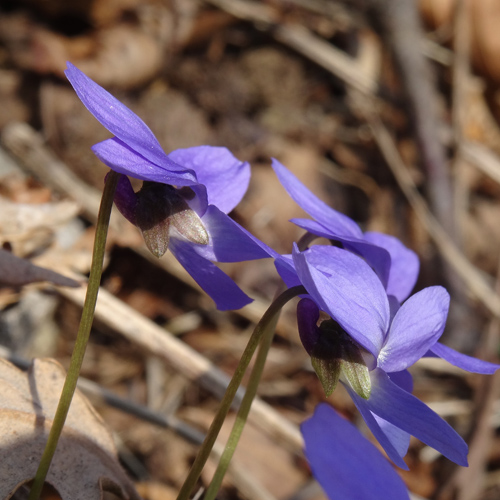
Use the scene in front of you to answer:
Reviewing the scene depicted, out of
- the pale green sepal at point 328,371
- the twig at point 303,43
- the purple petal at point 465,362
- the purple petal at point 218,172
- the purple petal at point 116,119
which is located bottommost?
the twig at point 303,43

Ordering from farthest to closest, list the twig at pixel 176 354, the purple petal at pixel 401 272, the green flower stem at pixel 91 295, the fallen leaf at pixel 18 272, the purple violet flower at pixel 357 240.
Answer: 1. the twig at pixel 176 354
2. the fallen leaf at pixel 18 272
3. the purple petal at pixel 401 272
4. the purple violet flower at pixel 357 240
5. the green flower stem at pixel 91 295

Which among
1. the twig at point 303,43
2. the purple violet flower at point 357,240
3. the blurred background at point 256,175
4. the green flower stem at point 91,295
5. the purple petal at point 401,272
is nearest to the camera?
the green flower stem at point 91,295

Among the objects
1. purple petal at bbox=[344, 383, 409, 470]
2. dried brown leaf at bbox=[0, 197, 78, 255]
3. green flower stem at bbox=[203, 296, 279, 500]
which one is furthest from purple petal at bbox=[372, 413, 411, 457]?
dried brown leaf at bbox=[0, 197, 78, 255]

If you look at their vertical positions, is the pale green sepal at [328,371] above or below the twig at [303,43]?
above

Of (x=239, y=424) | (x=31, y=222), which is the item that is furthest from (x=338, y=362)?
(x=31, y=222)

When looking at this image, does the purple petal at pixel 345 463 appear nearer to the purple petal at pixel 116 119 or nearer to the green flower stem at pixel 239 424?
the green flower stem at pixel 239 424

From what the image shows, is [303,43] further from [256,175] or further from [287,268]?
[287,268]

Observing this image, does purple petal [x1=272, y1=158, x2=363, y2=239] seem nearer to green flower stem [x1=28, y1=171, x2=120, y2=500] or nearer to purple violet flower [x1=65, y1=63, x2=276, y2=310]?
purple violet flower [x1=65, y1=63, x2=276, y2=310]

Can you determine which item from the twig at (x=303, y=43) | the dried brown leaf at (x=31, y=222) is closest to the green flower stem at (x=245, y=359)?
the dried brown leaf at (x=31, y=222)

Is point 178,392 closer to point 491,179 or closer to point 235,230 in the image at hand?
point 235,230
